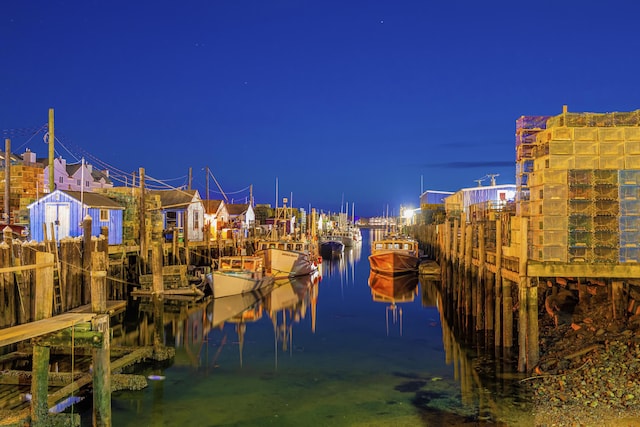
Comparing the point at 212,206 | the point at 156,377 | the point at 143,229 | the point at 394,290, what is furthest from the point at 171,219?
the point at 156,377

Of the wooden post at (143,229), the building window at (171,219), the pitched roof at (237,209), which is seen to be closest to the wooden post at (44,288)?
the wooden post at (143,229)

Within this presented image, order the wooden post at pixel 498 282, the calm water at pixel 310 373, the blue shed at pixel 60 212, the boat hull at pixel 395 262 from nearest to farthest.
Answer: the calm water at pixel 310 373 < the wooden post at pixel 498 282 < the blue shed at pixel 60 212 < the boat hull at pixel 395 262

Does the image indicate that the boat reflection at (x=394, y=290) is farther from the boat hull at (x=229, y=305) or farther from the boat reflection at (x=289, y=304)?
the boat hull at (x=229, y=305)

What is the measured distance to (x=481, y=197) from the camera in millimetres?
51969

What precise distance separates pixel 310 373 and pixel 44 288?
8990 mm

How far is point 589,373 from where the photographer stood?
529 inches

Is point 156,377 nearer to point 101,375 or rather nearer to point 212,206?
point 101,375

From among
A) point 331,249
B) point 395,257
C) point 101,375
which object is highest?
point 395,257

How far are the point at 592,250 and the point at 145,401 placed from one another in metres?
13.4

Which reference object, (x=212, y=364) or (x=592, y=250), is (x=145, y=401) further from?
(x=592, y=250)

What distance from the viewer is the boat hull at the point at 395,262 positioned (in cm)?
4541

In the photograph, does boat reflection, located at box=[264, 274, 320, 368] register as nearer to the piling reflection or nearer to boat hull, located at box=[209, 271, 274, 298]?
boat hull, located at box=[209, 271, 274, 298]

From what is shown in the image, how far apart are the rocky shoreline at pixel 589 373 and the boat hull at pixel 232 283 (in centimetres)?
1979

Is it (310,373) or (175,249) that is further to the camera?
(175,249)
